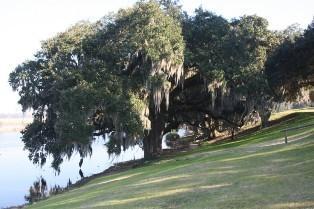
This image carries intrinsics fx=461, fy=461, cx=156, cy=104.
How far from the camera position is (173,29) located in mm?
35375

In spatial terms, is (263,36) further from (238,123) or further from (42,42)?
(42,42)

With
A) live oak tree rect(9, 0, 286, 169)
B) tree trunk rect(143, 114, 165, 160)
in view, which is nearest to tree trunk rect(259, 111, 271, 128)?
live oak tree rect(9, 0, 286, 169)

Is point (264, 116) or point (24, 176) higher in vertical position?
point (264, 116)

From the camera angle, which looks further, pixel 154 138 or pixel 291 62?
pixel 154 138

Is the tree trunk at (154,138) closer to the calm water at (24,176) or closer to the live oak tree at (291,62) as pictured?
the calm water at (24,176)

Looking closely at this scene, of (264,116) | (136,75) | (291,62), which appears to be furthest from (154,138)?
(291,62)

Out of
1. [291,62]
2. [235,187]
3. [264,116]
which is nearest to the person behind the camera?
[235,187]

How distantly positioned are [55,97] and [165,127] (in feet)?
→ 46.0

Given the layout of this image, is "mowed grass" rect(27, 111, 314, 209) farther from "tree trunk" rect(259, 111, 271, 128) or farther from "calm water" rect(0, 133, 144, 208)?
"tree trunk" rect(259, 111, 271, 128)

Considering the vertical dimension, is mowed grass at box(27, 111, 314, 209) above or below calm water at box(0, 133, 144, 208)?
above

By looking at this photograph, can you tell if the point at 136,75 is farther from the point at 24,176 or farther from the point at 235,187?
the point at 235,187

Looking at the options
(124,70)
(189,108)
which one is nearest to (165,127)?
(189,108)

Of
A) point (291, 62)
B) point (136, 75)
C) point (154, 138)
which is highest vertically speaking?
point (291, 62)

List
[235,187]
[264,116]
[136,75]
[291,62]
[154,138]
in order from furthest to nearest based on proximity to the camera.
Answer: [264,116], [154,138], [291,62], [136,75], [235,187]
